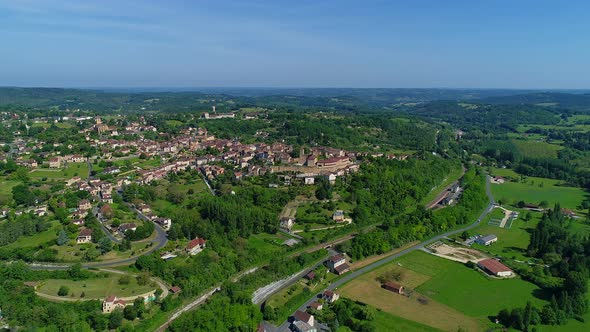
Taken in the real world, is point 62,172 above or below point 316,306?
above

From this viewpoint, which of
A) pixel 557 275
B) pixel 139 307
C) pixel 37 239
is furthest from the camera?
pixel 37 239

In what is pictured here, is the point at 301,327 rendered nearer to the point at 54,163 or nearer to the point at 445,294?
the point at 445,294

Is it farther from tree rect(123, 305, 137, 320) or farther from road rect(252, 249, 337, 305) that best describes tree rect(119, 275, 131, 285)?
road rect(252, 249, 337, 305)

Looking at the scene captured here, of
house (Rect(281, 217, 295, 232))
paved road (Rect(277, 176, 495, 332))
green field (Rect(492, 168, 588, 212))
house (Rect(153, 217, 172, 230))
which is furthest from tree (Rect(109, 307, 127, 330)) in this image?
green field (Rect(492, 168, 588, 212))

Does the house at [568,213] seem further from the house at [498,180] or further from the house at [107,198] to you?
the house at [107,198]

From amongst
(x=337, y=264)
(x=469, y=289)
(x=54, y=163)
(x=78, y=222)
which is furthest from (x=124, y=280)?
(x=54, y=163)

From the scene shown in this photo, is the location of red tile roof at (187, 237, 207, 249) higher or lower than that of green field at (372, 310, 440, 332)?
higher

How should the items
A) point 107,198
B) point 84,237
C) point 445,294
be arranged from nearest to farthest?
point 445,294 < point 84,237 < point 107,198
